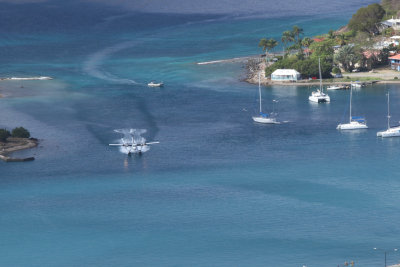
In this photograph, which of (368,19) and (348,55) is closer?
(348,55)

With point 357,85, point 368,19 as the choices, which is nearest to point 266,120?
point 357,85

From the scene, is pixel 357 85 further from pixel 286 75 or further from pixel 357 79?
pixel 286 75

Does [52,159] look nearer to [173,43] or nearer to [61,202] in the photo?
[61,202]

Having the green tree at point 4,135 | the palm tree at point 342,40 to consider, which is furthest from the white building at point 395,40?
the green tree at point 4,135

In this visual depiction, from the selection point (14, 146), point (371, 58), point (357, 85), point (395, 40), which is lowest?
point (14, 146)

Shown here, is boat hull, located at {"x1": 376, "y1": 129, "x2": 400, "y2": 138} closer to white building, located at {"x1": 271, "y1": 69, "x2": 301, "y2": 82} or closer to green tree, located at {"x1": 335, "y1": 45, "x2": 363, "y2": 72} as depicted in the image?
white building, located at {"x1": 271, "y1": 69, "x2": 301, "y2": 82}

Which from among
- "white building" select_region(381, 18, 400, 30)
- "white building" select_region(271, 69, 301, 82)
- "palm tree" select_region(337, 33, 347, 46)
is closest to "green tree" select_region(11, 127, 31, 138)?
"white building" select_region(271, 69, 301, 82)
